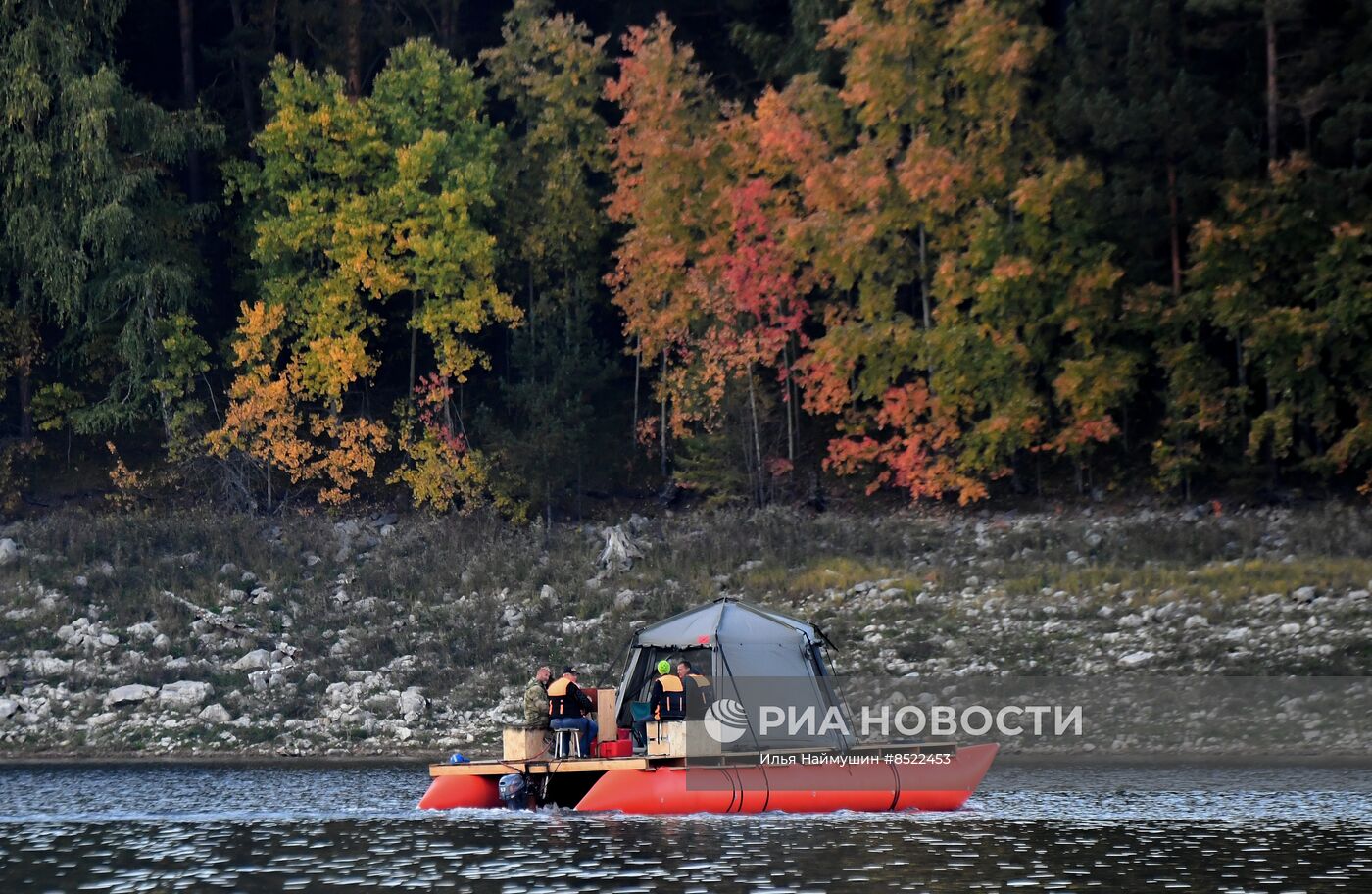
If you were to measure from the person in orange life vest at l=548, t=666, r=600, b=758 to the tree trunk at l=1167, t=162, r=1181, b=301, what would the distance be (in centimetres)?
2451

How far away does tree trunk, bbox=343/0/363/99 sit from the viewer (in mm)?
54844

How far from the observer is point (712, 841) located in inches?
930

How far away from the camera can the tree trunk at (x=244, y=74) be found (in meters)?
55.0

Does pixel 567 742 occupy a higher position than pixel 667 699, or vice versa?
pixel 667 699

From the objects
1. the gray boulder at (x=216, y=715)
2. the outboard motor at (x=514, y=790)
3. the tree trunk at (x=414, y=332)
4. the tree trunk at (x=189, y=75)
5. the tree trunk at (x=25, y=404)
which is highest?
the tree trunk at (x=189, y=75)

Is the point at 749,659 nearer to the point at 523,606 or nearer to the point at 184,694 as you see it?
the point at 523,606

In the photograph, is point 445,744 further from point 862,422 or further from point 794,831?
point 862,422

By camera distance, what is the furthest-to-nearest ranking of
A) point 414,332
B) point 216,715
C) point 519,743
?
point 414,332, point 216,715, point 519,743

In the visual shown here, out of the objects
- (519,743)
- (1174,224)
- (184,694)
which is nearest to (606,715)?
(519,743)

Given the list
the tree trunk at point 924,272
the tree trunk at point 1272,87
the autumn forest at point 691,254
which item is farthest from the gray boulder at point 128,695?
the tree trunk at point 1272,87

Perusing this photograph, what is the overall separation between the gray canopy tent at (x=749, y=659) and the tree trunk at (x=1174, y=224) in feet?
68.8

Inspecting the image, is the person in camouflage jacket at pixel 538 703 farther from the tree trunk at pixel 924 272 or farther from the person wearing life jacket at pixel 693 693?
the tree trunk at pixel 924 272

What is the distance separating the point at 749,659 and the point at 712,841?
20.1 ft

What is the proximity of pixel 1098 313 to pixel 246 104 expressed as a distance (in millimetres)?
26756
